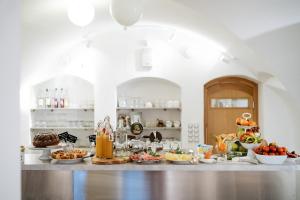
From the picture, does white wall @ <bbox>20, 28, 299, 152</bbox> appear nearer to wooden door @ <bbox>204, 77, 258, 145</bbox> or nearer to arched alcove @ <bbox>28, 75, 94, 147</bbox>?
wooden door @ <bbox>204, 77, 258, 145</bbox>

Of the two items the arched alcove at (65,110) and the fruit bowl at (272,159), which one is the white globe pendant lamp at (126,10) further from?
the arched alcove at (65,110)

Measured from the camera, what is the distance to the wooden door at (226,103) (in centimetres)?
614

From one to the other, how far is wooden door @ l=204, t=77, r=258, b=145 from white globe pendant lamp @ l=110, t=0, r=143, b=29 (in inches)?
143

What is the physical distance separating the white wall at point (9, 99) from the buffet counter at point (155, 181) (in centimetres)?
186

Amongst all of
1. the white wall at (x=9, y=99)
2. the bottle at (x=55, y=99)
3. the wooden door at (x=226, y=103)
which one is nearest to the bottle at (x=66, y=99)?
the bottle at (x=55, y=99)

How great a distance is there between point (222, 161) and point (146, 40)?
3.69 m

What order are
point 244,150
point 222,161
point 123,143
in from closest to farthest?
point 222,161
point 244,150
point 123,143

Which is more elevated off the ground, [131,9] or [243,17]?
[243,17]

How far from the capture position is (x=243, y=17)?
12.3 feet

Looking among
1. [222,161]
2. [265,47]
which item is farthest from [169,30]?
[222,161]

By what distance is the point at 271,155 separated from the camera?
2713 mm

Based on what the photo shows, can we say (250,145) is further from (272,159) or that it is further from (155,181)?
(155,181)

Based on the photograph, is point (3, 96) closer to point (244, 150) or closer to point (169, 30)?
point (244, 150)

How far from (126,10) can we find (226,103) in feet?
13.4
